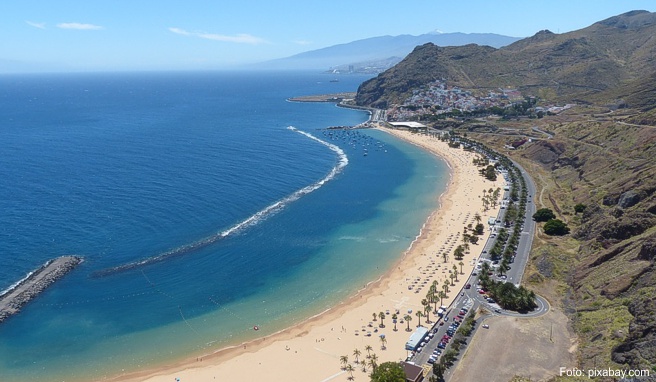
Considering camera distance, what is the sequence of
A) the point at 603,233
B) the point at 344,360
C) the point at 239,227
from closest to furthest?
the point at 344,360
the point at 603,233
the point at 239,227

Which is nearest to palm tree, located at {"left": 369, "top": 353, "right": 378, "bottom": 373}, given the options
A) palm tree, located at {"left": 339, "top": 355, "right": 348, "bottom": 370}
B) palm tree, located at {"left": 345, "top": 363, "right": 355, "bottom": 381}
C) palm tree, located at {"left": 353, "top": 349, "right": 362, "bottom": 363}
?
palm tree, located at {"left": 353, "top": 349, "right": 362, "bottom": 363}

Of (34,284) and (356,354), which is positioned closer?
(356,354)

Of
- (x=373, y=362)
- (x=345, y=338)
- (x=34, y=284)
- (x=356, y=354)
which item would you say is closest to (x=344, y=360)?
(x=356, y=354)

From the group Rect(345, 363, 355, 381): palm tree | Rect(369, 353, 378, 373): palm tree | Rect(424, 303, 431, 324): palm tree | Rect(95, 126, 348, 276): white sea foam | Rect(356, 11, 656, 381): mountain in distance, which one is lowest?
Rect(345, 363, 355, 381): palm tree

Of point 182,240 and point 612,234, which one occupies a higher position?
point 612,234

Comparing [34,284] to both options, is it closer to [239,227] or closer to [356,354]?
[239,227]

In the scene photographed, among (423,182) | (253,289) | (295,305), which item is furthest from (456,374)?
(423,182)

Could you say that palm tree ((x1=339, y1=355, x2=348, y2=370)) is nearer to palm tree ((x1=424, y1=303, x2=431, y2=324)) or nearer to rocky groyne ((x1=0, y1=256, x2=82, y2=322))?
palm tree ((x1=424, y1=303, x2=431, y2=324))

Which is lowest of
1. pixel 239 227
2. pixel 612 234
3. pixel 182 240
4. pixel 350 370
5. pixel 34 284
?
pixel 350 370
